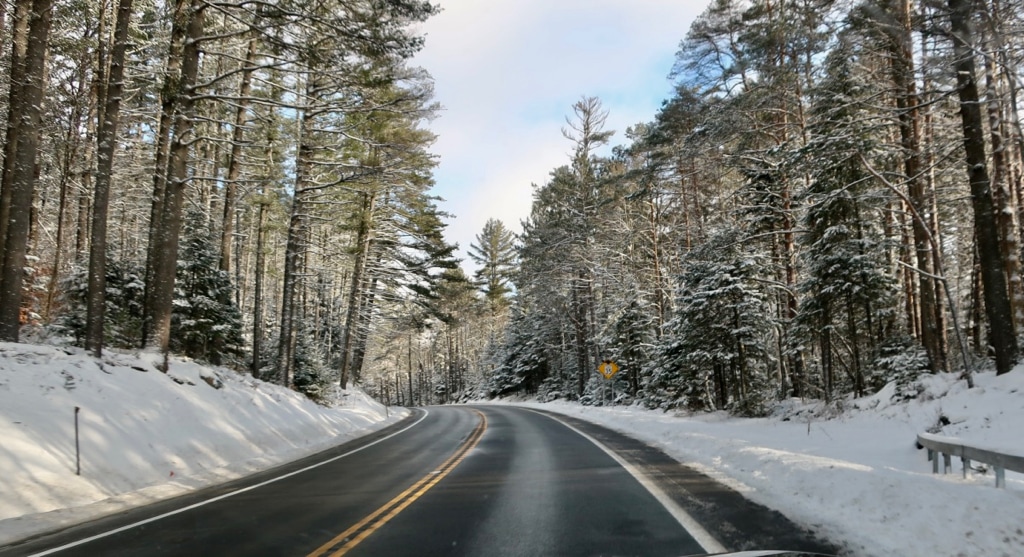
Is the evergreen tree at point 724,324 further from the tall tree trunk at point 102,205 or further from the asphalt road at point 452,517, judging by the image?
the tall tree trunk at point 102,205

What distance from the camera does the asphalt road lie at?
212 inches

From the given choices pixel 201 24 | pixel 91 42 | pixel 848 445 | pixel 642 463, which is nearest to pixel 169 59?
pixel 201 24

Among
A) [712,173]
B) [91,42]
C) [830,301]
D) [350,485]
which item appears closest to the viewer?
[350,485]

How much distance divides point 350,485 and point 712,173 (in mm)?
19505

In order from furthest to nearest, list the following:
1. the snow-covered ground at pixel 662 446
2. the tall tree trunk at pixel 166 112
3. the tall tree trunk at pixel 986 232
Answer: the tall tree trunk at pixel 166 112 < the tall tree trunk at pixel 986 232 < the snow-covered ground at pixel 662 446

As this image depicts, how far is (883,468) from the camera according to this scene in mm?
7352

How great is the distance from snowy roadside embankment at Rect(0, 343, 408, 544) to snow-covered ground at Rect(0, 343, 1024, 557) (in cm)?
3

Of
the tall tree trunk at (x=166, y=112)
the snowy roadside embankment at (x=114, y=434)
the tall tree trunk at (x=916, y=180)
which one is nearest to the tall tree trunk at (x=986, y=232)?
the tall tree trunk at (x=916, y=180)

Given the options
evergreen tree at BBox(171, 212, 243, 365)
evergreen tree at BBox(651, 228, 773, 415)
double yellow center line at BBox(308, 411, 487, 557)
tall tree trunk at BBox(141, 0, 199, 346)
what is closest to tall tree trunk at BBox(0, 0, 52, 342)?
tall tree trunk at BBox(141, 0, 199, 346)

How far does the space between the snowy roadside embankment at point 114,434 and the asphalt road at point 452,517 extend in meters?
1.05

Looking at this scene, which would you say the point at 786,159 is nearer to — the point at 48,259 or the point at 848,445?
the point at 848,445

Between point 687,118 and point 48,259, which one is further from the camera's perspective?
point 48,259

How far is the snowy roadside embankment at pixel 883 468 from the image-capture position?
4863 millimetres

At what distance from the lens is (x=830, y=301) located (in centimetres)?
1548
